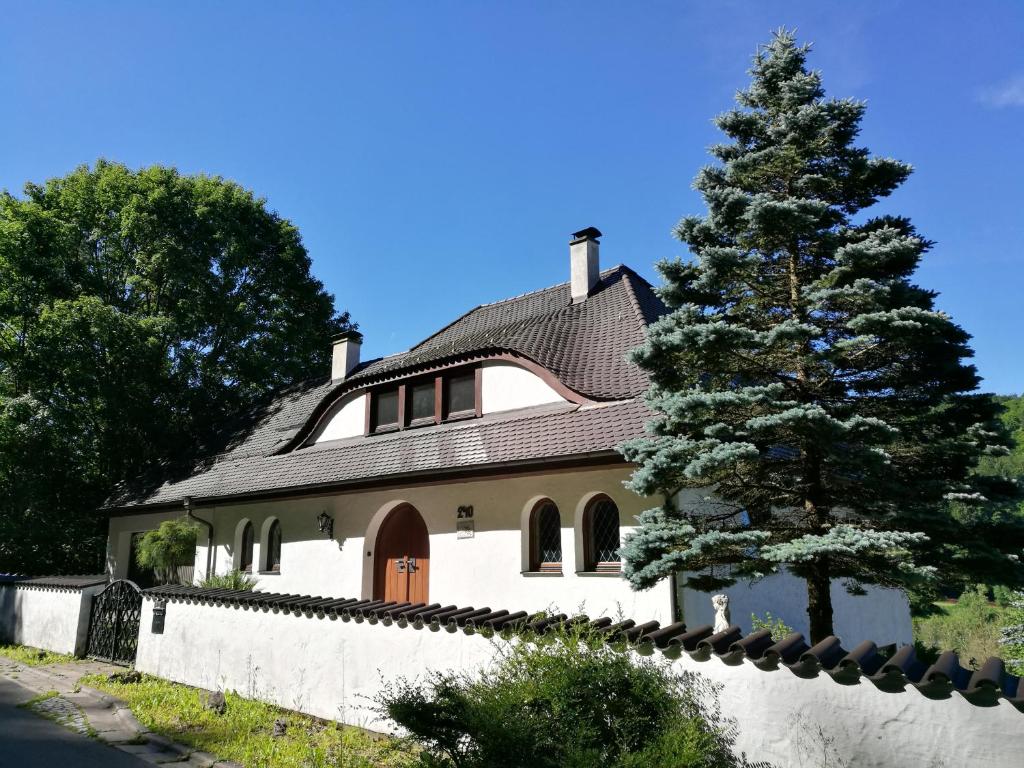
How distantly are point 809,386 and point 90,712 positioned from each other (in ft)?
32.1

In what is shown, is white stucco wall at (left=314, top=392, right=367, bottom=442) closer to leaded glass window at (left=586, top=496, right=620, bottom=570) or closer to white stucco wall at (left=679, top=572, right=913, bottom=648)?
leaded glass window at (left=586, top=496, right=620, bottom=570)

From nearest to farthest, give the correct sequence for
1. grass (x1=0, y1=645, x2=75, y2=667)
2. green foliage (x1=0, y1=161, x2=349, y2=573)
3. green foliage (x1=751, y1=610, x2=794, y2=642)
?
green foliage (x1=751, y1=610, x2=794, y2=642)
grass (x1=0, y1=645, x2=75, y2=667)
green foliage (x1=0, y1=161, x2=349, y2=573)

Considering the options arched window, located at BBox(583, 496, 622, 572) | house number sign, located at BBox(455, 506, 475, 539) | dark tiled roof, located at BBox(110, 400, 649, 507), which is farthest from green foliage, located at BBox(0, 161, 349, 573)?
arched window, located at BBox(583, 496, 622, 572)

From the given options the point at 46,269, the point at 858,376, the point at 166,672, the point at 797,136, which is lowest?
the point at 166,672

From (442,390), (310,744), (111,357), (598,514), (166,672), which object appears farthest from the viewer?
(111,357)

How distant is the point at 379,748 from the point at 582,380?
6.29 m

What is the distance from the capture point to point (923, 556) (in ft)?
22.4

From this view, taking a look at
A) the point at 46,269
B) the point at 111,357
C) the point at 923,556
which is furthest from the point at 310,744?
the point at 46,269

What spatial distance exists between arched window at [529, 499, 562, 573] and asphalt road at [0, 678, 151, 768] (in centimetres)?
559

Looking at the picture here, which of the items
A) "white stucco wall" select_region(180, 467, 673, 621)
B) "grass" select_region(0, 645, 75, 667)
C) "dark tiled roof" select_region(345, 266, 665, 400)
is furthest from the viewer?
"grass" select_region(0, 645, 75, 667)

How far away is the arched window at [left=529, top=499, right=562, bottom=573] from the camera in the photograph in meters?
10.7

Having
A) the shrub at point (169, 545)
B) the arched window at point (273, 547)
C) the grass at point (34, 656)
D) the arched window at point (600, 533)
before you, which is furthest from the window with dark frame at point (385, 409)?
the grass at point (34, 656)

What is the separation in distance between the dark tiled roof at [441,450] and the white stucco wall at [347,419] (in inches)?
7.7

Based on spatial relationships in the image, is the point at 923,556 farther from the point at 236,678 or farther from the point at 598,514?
the point at 236,678
